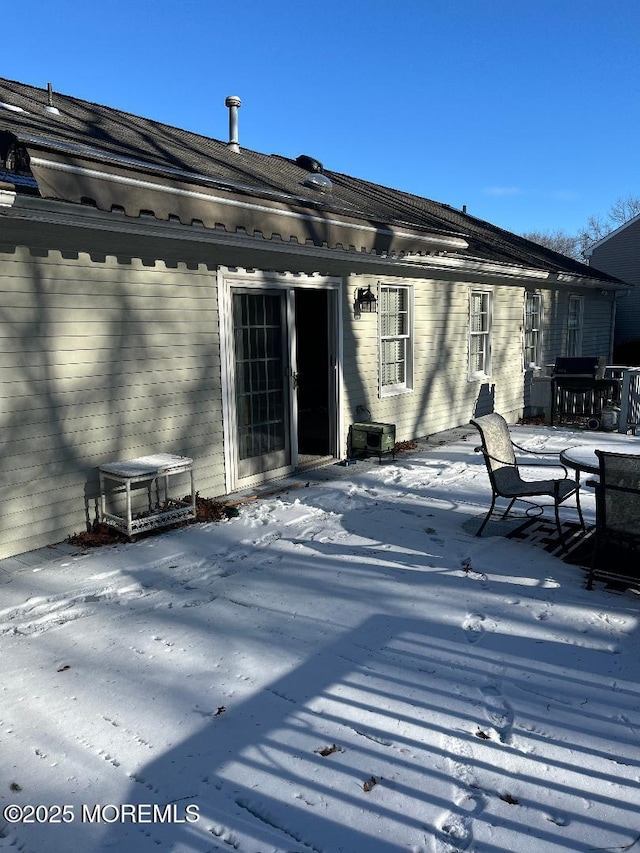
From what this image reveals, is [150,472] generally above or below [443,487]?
above

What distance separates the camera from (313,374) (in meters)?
8.20

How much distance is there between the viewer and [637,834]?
2.02 meters

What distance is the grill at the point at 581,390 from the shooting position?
1062 centimetres

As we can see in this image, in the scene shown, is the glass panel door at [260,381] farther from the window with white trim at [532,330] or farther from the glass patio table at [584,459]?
the window with white trim at [532,330]

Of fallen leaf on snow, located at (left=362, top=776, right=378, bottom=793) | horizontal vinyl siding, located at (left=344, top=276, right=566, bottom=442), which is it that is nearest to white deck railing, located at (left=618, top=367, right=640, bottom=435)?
horizontal vinyl siding, located at (left=344, top=276, right=566, bottom=442)

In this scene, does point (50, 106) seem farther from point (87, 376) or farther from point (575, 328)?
point (575, 328)

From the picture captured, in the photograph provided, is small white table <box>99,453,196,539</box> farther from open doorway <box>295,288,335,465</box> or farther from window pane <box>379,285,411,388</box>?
window pane <box>379,285,411,388</box>

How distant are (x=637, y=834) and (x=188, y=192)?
4.11 m

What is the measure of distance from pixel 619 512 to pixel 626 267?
20936 millimetres

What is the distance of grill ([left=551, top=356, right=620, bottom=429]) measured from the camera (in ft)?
34.8

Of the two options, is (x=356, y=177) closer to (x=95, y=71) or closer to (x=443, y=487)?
(x=95, y=71)

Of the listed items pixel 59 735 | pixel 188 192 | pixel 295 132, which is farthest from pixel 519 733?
pixel 295 132

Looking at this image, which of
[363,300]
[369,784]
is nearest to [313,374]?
[363,300]

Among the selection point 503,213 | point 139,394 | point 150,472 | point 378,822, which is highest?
point 503,213
